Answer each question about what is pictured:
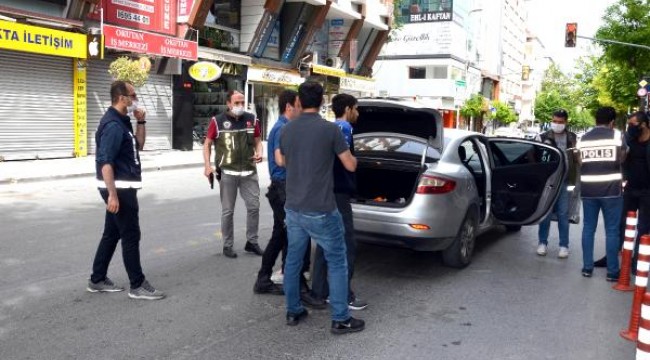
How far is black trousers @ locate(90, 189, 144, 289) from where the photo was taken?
15.3ft

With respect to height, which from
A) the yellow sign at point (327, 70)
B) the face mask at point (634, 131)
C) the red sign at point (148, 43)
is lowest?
the face mask at point (634, 131)

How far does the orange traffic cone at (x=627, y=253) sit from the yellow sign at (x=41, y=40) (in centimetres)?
1438

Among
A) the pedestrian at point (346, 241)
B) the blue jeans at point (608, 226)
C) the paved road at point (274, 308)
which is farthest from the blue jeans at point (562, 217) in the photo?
the pedestrian at point (346, 241)

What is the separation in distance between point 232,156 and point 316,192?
8.12 feet

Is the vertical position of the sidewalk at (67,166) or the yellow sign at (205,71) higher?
the yellow sign at (205,71)

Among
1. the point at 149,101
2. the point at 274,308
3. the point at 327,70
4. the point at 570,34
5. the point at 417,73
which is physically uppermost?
the point at 417,73

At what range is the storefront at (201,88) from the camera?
68.0 ft

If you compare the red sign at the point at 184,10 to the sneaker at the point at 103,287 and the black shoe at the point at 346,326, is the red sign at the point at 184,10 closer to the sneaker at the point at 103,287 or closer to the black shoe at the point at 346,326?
the sneaker at the point at 103,287

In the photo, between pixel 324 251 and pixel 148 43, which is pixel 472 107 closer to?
pixel 148 43

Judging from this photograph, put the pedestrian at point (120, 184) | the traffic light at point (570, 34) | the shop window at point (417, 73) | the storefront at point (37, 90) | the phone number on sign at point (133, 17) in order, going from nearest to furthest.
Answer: the pedestrian at point (120, 184), the storefront at point (37, 90), the phone number on sign at point (133, 17), the traffic light at point (570, 34), the shop window at point (417, 73)

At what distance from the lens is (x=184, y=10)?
20.4 metres

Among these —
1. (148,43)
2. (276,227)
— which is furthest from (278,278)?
(148,43)

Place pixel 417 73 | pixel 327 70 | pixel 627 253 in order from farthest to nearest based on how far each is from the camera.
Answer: pixel 417 73 < pixel 327 70 < pixel 627 253

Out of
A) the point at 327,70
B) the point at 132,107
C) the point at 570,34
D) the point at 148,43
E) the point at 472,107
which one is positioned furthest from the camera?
the point at 472,107
